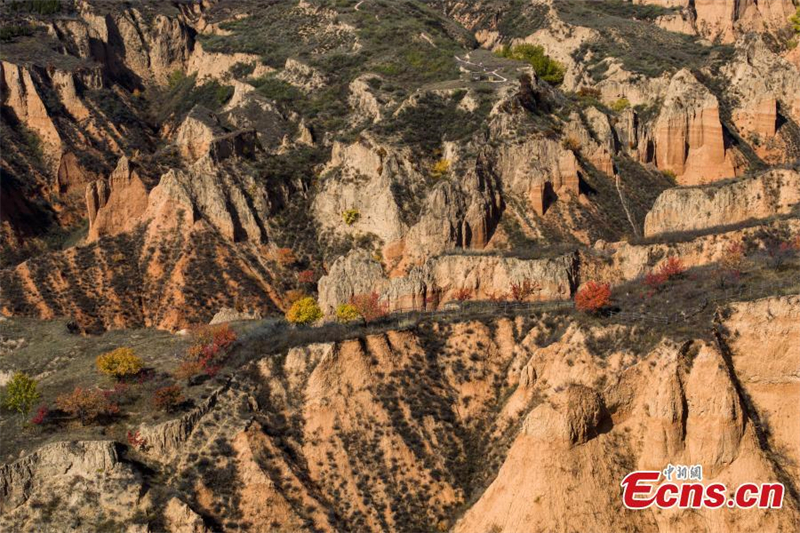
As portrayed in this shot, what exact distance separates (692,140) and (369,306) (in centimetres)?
4075

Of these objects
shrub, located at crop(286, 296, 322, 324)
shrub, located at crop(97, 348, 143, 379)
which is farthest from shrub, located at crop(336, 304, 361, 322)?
shrub, located at crop(97, 348, 143, 379)

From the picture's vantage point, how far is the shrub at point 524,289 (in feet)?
240

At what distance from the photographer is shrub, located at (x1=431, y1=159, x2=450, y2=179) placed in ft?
303

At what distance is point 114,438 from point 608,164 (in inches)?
2039

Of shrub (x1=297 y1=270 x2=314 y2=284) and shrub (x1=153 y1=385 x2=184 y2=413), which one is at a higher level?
shrub (x1=153 y1=385 x2=184 y2=413)

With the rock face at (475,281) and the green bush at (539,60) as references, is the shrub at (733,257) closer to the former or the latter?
the rock face at (475,281)

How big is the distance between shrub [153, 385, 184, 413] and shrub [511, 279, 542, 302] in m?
20.6

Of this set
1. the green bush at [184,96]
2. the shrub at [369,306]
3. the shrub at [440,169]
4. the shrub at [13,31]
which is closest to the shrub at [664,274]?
the shrub at [369,306]

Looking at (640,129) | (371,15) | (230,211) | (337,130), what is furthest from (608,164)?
(371,15)

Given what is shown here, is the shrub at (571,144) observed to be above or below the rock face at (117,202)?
above

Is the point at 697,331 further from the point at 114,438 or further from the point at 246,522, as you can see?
the point at 114,438

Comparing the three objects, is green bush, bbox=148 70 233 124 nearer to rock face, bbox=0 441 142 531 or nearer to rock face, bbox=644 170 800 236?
rock face, bbox=644 170 800 236

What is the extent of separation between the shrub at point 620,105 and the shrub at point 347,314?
144 feet

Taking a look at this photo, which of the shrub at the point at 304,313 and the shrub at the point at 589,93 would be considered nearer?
the shrub at the point at 304,313
